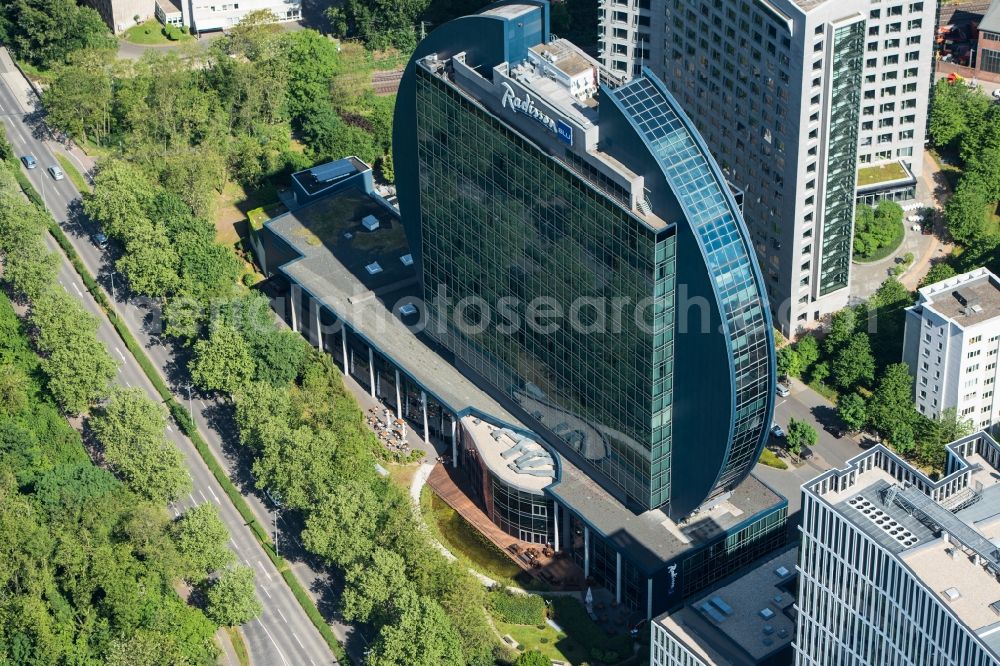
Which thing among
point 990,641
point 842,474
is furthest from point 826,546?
point 990,641

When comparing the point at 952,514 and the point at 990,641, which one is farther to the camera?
the point at 952,514

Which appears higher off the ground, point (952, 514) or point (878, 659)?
point (952, 514)

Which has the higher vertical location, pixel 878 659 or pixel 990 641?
pixel 990 641

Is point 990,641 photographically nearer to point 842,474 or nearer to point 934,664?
point 934,664

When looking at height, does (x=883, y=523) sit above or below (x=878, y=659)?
above

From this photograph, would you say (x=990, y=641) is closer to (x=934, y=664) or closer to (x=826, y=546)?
(x=934, y=664)

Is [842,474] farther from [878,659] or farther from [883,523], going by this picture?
[878,659]

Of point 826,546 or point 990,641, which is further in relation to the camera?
point 826,546
